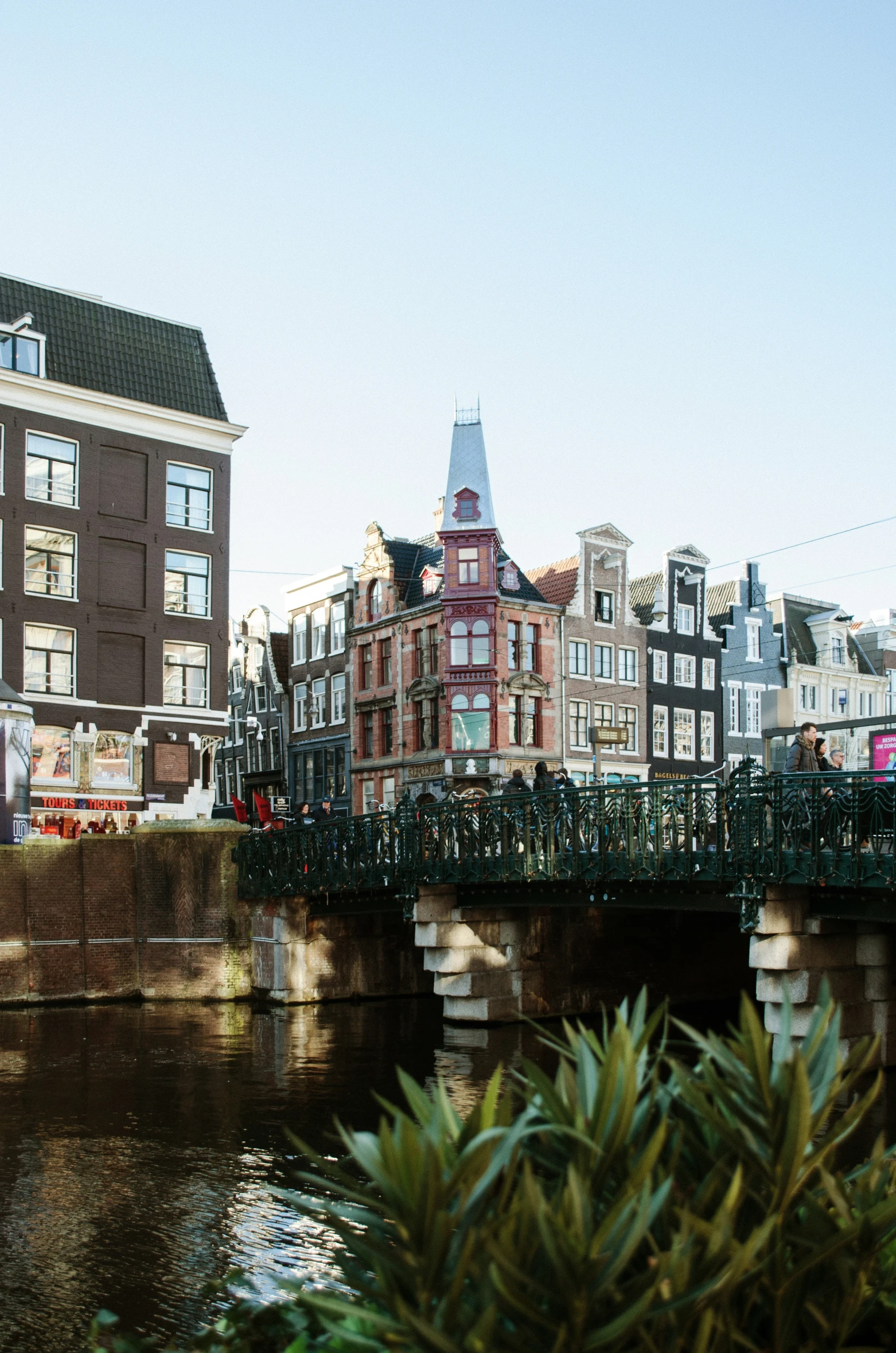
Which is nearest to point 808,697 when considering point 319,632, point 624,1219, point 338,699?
point 338,699

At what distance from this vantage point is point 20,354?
37688 millimetres

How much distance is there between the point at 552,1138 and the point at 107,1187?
35.2 feet

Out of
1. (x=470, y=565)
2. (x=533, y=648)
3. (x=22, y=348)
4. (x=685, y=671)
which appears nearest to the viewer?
(x=22, y=348)

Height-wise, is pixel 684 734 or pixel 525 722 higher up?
pixel 525 722

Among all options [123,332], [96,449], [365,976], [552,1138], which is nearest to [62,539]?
[96,449]

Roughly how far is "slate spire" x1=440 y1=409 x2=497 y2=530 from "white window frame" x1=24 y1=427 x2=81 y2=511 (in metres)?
18.6

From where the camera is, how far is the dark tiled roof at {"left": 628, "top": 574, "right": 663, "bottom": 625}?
199 ft

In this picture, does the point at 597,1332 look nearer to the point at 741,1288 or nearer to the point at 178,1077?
the point at 741,1288

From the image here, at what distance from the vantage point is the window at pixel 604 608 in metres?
57.9

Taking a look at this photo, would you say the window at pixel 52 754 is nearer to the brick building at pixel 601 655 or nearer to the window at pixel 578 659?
the brick building at pixel 601 655

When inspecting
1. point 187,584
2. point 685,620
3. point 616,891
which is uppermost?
point 685,620

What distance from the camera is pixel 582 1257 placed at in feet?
11.6

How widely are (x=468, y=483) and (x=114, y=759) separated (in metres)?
21.6

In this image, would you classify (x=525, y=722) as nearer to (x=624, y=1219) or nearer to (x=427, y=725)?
(x=427, y=725)
